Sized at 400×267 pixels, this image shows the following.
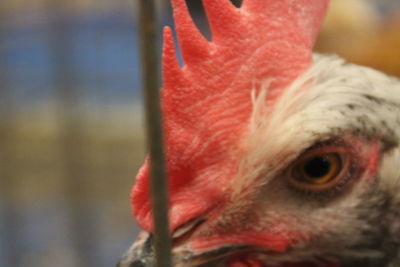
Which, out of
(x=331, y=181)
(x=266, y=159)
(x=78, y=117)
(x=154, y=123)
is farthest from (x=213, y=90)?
(x=78, y=117)

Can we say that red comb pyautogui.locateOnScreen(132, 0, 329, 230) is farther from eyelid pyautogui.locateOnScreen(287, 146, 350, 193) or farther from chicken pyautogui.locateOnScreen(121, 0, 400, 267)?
eyelid pyautogui.locateOnScreen(287, 146, 350, 193)

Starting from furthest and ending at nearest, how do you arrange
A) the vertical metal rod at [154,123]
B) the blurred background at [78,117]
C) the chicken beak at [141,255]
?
1. the blurred background at [78,117]
2. the chicken beak at [141,255]
3. the vertical metal rod at [154,123]

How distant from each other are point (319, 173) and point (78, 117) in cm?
310

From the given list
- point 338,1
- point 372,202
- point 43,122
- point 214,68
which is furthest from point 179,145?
point 43,122

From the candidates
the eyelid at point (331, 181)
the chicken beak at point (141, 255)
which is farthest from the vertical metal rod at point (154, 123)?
the eyelid at point (331, 181)

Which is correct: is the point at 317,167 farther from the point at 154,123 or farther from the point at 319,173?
the point at 154,123

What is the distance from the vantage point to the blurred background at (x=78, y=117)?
3576mm

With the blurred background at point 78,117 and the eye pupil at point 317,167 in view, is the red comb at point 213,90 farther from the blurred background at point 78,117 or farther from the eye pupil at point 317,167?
the blurred background at point 78,117

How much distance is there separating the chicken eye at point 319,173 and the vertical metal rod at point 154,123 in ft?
1.49

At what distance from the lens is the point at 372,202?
117 cm

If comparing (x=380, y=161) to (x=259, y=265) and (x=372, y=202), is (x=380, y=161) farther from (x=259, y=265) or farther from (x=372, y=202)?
(x=259, y=265)

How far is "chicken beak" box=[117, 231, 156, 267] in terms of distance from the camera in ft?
3.58

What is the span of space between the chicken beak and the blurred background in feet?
6.36

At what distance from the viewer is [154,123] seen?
0.68 m
